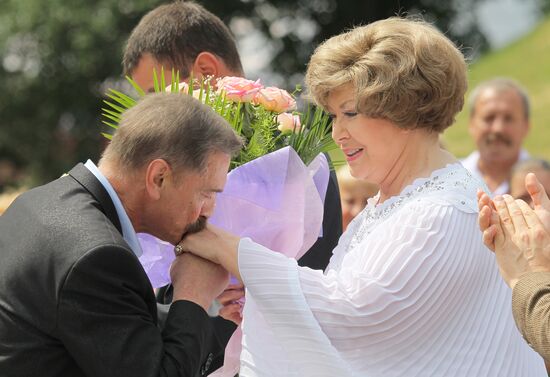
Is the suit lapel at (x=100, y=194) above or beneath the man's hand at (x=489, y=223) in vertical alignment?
beneath

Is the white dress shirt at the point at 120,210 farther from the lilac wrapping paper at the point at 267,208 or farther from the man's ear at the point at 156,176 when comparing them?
the lilac wrapping paper at the point at 267,208

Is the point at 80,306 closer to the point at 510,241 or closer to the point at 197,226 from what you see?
the point at 197,226

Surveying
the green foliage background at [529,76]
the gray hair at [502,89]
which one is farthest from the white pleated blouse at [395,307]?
→ the green foliage background at [529,76]

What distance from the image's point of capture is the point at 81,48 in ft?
76.4

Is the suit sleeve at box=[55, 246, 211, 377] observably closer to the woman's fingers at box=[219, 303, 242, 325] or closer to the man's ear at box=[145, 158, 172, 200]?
the man's ear at box=[145, 158, 172, 200]

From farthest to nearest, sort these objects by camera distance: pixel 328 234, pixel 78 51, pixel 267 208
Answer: pixel 78 51, pixel 328 234, pixel 267 208

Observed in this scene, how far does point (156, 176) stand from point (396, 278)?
2.64ft

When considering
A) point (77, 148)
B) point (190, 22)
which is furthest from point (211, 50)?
point (77, 148)

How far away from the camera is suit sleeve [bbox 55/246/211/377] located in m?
2.82

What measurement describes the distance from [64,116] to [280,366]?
2300cm

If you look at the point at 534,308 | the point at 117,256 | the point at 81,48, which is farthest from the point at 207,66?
the point at 81,48

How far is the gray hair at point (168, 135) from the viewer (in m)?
3.00

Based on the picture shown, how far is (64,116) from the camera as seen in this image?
2553 centimetres

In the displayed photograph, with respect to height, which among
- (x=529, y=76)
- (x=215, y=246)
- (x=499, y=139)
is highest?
(x=529, y=76)
